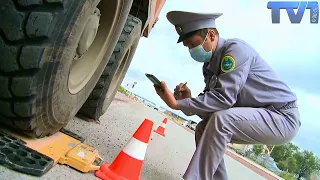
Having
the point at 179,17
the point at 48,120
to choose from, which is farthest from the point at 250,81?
the point at 48,120

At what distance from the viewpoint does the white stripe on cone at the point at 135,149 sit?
2.05m

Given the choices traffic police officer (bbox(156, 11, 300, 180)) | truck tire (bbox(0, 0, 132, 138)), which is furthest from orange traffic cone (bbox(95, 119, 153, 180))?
truck tire (bbox(0, 0, 132, 138))

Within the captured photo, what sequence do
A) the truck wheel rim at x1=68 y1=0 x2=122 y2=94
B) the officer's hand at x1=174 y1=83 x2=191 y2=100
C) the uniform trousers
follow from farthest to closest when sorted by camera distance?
the officer's hand at x1=174 y1=83 x2=191 y2=100 < the uniform trousers < the truck wheel rim at x1=68 y1=0 x2=122 y2=94

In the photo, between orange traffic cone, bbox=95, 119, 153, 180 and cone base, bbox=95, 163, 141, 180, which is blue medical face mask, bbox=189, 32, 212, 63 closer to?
orange traffic cone, bbox=95, 119, 153, 180

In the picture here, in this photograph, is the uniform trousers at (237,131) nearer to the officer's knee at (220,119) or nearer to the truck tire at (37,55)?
the officer's knee at (220,119)

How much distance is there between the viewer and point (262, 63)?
99.0 inches

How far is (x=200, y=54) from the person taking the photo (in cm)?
245

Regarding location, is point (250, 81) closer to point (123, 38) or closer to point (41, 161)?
point (123, 38)

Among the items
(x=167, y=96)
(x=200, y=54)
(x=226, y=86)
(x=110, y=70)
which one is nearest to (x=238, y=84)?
(x=226, y=86)

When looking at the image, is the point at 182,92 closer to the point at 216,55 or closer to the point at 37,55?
the point at 216,55

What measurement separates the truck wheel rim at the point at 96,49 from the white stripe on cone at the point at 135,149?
1.60 feet

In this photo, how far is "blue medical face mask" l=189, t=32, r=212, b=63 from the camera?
242 cm

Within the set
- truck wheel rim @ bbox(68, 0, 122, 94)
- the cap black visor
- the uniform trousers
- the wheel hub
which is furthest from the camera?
the cap black visor

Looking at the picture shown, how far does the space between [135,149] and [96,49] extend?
786 mm
